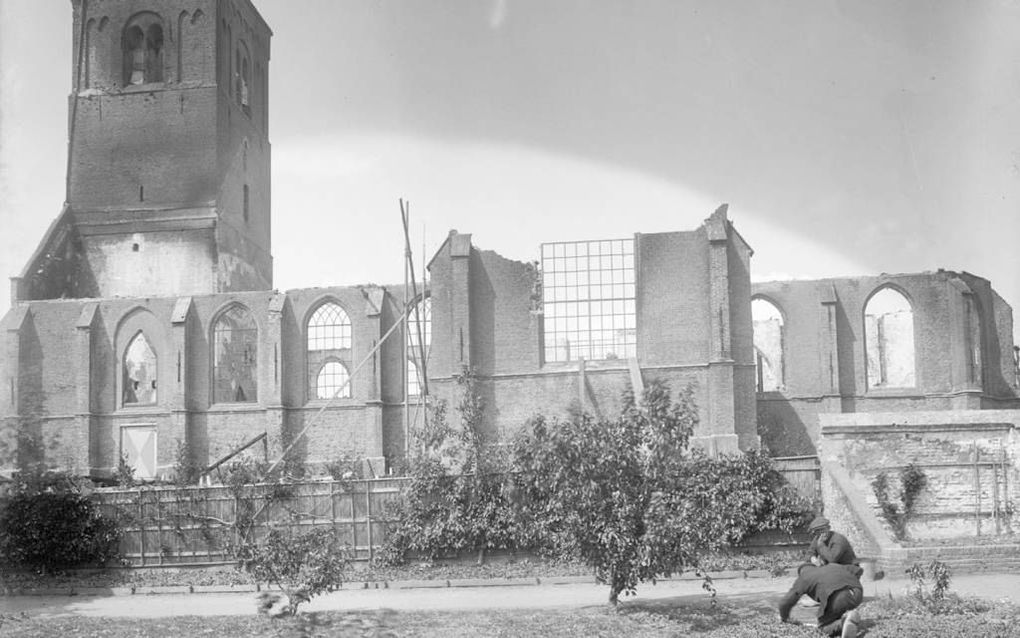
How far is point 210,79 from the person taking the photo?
4225 cm

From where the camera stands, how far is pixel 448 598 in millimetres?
16406

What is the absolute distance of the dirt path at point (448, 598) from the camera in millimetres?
15027

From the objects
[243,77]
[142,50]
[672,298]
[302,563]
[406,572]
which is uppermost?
[142,50]

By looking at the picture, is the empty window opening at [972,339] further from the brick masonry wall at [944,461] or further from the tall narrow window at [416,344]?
the tall narrow window at [416,344]

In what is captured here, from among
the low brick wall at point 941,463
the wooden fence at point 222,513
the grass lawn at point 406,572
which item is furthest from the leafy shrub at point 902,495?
the wooden fence at point 222,513

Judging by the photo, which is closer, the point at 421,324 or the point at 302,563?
the point at 302,563

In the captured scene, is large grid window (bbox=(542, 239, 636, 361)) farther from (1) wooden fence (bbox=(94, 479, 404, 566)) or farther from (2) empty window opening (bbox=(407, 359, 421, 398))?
(1) wooden fence (bbox=(94, 479, 404, 566))

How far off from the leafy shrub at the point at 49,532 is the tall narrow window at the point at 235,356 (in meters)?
14.2

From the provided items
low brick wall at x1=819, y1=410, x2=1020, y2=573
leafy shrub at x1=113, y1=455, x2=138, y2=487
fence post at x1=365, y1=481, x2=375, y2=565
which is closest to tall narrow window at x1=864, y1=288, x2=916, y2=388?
low brick wall at x1=819, y1=410, x2=1020, y2=573

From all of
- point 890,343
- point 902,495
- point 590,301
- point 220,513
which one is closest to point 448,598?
point 220,513

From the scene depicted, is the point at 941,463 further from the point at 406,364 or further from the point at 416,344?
the point at 416,344

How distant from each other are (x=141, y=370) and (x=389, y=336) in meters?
9.32

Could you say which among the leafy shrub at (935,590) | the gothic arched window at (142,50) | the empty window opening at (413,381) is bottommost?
the leafy shrub at (935,590)

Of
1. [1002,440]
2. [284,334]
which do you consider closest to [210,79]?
[284,334]
